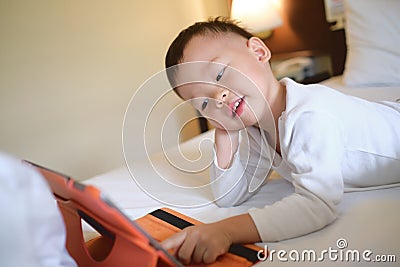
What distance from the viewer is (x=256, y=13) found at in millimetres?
2414

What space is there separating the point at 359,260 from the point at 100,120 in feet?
6.07

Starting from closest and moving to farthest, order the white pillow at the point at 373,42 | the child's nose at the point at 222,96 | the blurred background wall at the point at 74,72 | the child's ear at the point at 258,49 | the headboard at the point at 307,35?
1. the child's nose at the point at 222,96
2. the child's ear at the point at 258,49
3. the white pillow at the point at 373,42
4. the blurred background wall at the point at 74,72
5. the headboard at the point at 307,35

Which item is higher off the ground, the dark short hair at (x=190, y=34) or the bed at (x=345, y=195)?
the dark short hair at (x=190, y=34)

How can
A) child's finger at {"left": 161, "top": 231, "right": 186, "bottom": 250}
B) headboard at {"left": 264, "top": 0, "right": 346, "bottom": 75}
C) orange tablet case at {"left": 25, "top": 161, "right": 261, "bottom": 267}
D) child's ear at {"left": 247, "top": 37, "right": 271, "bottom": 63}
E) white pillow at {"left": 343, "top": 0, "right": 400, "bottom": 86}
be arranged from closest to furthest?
orange tablet case at {"left": 25, "top": 161, "right": 261, "bottom": 267} → child's finger at {"left": 161, "top": 231, "right": 186, "bottom": 250} → child's ear at {"left": 247, "top": 37, "right": 271, "bottom": 63} → white pillow at {"left": 343, "top": 0, "right": 400, "bottom": 86} → headboard at {"left": 264, "top": 0, "right": 346, "bottom": 75}

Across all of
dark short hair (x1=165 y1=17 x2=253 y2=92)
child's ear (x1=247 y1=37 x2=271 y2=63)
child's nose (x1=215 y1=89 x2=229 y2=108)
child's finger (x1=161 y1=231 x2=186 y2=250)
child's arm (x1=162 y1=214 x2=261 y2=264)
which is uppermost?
dark short hair (x1=165 y1=17 x2=253 y2=92)

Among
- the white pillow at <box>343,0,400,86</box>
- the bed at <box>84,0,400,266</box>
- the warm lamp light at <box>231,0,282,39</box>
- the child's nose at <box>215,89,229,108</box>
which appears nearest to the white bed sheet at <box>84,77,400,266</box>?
the bed at <box>84,0,400,266</box>

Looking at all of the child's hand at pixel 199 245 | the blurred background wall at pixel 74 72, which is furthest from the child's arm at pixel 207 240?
the blurred background wall at pixel 74 72

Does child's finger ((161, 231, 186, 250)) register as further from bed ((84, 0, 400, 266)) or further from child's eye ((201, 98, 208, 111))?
child's eye ((201, 98, 208, 111))

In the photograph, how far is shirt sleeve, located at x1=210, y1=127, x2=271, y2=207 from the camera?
996 millimetres

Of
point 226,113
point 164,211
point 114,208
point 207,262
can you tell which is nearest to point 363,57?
point 226,113

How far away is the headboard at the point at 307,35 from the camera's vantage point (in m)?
2.34

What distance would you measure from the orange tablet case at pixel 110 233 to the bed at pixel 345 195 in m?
0.07

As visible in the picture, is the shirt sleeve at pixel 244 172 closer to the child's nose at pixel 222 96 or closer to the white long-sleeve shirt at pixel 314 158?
the white long-sleeve shirt at pixel 314 158

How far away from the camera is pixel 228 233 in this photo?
29.3 inches
